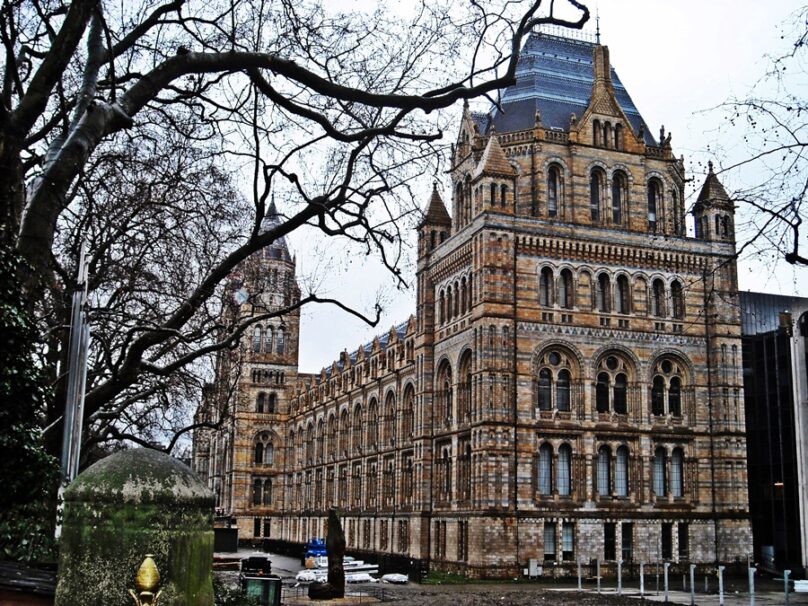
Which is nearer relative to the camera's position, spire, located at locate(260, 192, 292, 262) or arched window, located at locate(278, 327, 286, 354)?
spire, located at locate(260, 192, 292, 262)

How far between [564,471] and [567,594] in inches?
362

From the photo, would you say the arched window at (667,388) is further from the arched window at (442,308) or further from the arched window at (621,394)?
the arched window at (442,308)

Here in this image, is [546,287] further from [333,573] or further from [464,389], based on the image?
[333,573]

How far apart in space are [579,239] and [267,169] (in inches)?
1379

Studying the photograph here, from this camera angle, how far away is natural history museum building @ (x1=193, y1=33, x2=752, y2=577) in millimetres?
46156

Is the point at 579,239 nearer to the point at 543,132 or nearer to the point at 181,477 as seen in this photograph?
the point at 543,132

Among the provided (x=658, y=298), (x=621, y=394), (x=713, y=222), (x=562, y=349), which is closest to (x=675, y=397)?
(x=621, y=394)

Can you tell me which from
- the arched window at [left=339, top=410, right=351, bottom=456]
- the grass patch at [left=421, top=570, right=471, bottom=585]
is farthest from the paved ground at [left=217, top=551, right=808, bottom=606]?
the arched window at [left=339, top=410, right=351, bottom=456]

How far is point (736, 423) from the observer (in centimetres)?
4988

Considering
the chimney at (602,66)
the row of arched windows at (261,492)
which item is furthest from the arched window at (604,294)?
the row of arched windows at (261,492)

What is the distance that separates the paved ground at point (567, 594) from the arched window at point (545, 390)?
8.45 metres

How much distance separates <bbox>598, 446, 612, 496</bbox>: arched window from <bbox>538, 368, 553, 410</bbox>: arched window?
3588 mm

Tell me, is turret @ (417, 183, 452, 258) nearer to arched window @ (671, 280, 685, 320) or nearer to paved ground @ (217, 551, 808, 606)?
arched window @ (671, 280, 685, 320)

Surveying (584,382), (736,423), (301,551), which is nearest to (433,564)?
(584,382)
